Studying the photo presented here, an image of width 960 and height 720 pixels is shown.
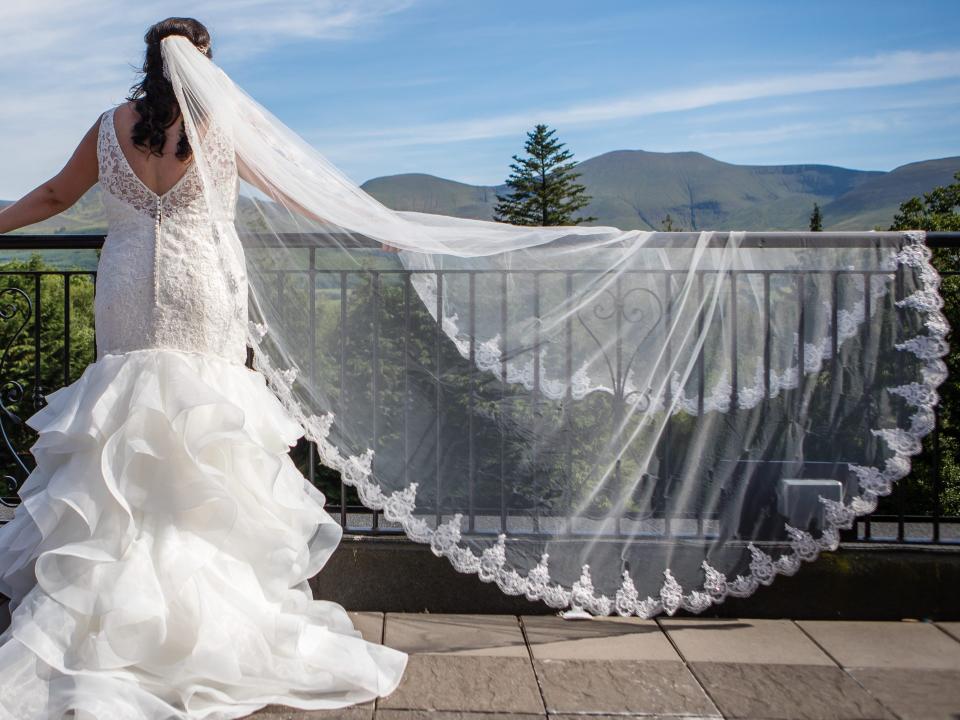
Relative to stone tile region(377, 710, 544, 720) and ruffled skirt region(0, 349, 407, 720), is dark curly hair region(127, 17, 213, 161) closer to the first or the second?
ruffled skirt region(0, 349, 407, 720)

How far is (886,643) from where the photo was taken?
10.1 feet

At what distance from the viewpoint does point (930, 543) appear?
11.1ft

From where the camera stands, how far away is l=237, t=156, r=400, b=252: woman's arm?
9.56 feet

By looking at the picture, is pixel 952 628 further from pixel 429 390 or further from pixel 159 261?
pixel 159 261

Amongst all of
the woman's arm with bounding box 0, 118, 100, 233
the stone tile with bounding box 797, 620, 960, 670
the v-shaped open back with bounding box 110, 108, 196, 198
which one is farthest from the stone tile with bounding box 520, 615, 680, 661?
the woman's arm with bounding box 0, 118, 100, 233

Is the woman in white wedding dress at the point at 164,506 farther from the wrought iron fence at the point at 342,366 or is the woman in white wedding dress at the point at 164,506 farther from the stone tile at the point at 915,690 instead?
the stone tile at the point at 915,690

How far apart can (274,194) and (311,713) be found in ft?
5.53

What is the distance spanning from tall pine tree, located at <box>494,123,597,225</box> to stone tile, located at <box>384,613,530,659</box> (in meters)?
37.8

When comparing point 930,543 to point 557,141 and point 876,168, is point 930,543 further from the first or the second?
point 876,168

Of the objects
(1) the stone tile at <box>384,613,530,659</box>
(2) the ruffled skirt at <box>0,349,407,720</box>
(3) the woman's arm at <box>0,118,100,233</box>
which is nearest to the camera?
(2) the ruffled skirt at <box>0,349,407,720</box>

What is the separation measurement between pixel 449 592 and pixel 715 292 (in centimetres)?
152

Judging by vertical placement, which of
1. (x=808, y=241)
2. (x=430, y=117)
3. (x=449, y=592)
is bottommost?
(x=449, y=592)

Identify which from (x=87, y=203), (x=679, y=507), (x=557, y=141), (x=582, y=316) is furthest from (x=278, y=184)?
(x=557, y=141)

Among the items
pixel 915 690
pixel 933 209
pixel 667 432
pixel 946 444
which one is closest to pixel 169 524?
pixel 667 432
